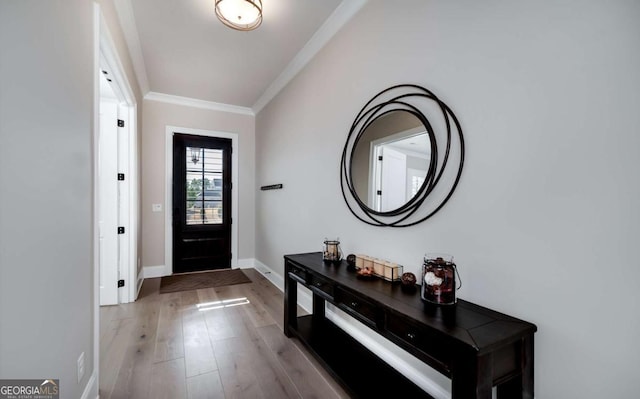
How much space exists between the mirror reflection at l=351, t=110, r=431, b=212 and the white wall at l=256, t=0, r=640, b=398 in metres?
0.22

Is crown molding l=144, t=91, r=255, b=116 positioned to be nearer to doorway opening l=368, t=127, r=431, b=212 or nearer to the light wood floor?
the light wood floor

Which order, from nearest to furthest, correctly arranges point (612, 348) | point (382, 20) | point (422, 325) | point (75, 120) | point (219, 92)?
point (612, 348), point (422, 325), point (75, 120), point (382, 20), point (219, 92)

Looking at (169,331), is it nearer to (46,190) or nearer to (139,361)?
(139,361)

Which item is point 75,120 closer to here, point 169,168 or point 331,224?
point 331,224

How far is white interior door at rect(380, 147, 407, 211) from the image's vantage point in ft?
5.86

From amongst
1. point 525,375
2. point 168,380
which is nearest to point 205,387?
point 168,380

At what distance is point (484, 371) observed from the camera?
3.27ft

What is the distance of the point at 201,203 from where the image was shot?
14.8ft

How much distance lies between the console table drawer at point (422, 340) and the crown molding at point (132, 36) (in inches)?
117

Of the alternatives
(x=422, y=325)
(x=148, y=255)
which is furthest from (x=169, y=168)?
(x=422, y=325)

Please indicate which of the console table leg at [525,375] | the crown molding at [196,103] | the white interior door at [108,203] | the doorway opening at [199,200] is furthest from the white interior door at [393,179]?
the crown molding at [196,103]

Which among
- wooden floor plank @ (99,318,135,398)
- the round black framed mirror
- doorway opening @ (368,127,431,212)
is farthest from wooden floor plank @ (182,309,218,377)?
doorway opening @ (368,127,431,212)

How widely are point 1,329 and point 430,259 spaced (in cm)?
163

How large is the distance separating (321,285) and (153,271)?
341 centimetres
